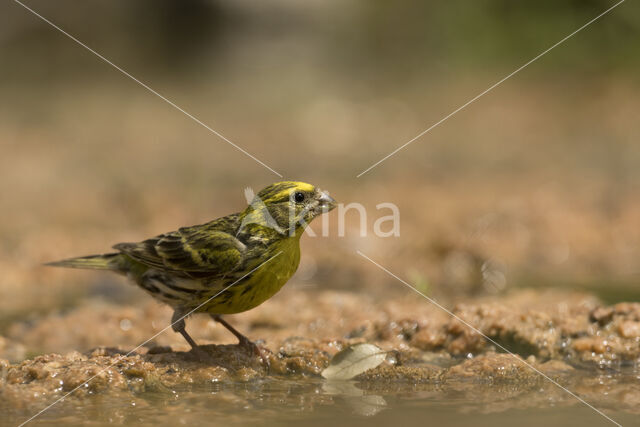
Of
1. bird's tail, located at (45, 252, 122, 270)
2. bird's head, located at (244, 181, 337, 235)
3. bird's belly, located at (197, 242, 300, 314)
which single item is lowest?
bird's belly, located at (197, 242, 300, 314)

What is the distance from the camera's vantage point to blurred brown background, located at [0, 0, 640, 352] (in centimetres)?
688

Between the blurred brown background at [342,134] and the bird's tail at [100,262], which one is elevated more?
the blurred brown background at [342,134]

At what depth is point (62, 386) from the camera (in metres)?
3.48

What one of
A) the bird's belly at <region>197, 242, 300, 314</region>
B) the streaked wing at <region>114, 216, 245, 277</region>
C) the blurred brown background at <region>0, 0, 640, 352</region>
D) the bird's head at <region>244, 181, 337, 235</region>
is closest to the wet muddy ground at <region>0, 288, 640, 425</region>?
the bird's belly at <region>197, 242, 300, 314</region>

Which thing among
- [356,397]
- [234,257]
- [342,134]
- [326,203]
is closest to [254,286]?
[234,257]

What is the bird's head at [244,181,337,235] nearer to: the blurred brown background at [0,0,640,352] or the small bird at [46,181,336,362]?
the small bird at [46,181,336,362]

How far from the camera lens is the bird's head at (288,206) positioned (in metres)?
4.34

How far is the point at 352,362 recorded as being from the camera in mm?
3775

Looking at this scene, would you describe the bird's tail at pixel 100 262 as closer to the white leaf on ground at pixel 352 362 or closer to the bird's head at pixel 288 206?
the bird's head at pixel 288 206

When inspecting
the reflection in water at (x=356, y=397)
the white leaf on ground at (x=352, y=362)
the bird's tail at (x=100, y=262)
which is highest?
the bird's tail at (x=100, y=262)

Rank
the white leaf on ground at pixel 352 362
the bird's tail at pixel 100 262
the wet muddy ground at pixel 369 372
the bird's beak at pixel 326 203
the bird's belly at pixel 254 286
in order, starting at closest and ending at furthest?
the wet muddy ground at pixel 369 372 < the white leaf on ground at pixel 352 362 < the bird's belly at pixel 254 286 < the bird's beak at pixel 326 203 < the bird's tail at pixel 100 262

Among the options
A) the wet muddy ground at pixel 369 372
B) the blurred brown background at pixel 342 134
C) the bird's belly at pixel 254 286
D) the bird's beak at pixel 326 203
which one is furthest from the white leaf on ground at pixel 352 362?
the blurred brown background at pixel 342 134

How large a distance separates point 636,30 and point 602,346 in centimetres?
888

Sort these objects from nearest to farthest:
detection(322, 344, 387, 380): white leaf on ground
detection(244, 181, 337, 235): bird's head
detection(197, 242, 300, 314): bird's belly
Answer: detection(322, 344, 387, 380): white leaf on ground
detection(197, 242, 300, 314): bird's belly
detection(244, 181, 337, 235): bird's head
